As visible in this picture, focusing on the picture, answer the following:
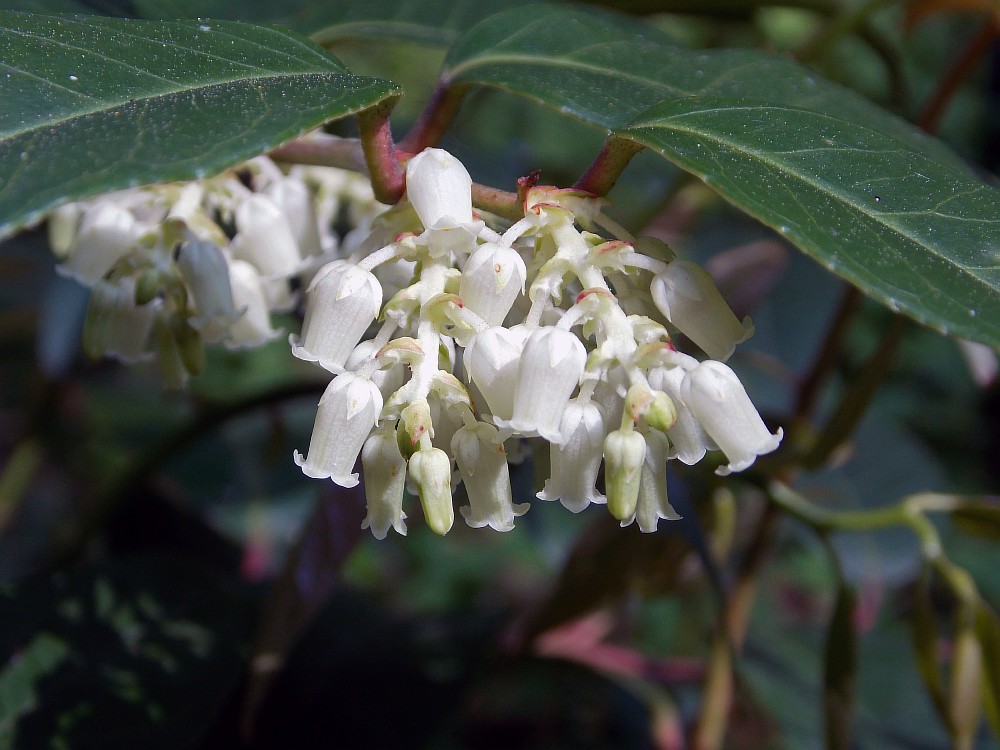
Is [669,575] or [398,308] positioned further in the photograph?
Result: [669,575]

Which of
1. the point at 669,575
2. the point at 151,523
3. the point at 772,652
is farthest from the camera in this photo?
the point at 772,652

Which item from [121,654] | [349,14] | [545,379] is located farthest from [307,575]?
[349,14]

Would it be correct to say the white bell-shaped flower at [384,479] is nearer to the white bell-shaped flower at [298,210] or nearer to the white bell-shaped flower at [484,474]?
the white bell-shaped flower at [484,474]

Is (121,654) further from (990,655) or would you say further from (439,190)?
(990,655)

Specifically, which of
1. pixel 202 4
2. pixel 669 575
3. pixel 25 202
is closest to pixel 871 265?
pixel 25 202

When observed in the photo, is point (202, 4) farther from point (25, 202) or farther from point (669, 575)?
point (669, 575)

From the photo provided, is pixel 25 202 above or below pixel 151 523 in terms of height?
above

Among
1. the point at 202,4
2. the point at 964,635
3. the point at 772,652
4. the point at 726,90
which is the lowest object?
the point at 772,652
